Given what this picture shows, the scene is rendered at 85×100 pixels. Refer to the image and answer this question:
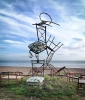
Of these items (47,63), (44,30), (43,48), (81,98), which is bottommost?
(81,98)

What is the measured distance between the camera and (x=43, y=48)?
36.9ft

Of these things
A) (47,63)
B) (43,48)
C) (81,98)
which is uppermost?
(43,48)

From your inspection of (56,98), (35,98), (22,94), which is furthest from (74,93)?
(22,94)

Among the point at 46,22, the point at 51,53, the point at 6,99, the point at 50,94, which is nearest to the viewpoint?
the point at 6,99

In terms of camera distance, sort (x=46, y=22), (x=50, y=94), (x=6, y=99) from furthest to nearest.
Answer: (x=46, y=22) < (x=50, y=94) < (x=6, y=99)

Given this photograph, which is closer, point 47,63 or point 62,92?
point 62,92

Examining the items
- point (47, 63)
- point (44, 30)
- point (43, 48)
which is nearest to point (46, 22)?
point (44, 30)

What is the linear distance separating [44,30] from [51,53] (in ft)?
6.03

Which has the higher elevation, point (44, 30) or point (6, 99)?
point (44, 30)

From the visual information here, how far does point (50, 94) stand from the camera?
9.59 m

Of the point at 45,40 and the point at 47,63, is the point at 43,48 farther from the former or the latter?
the point at 47,63

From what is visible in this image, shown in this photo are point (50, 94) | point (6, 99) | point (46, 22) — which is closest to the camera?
point (6, 99)

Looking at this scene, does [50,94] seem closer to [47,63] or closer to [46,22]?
[47,63]

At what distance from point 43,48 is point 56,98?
3608 mm
